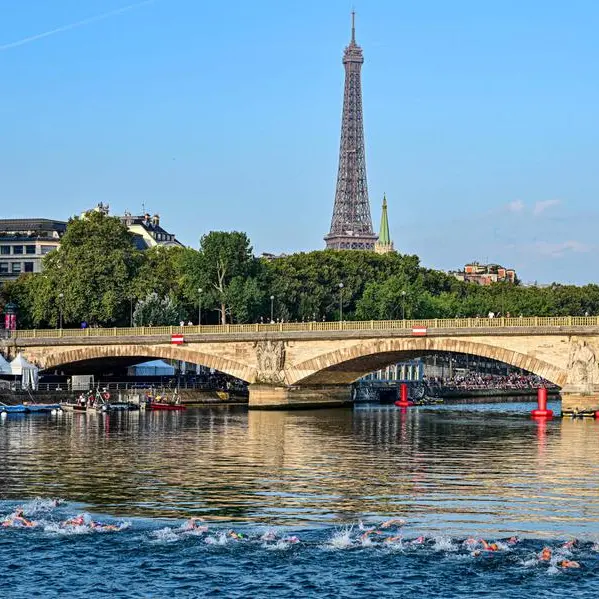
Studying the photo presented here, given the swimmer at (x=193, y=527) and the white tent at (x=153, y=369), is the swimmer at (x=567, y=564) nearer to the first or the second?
the swimmer at (x=193, y=527)

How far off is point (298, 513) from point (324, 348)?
61932 mm

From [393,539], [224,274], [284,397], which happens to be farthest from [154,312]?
[393,539]

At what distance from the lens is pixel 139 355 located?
119188 millimetres

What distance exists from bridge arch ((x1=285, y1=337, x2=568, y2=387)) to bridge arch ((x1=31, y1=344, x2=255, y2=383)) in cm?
524

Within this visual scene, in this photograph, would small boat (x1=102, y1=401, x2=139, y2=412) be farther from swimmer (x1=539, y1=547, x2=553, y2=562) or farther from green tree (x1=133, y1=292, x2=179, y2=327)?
swimmer (x1=539, y1=547, x2=553, y2=562)

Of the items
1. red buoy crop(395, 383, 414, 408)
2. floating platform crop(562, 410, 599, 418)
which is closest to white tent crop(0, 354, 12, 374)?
red buoy crop(395, 383, 414, 408)

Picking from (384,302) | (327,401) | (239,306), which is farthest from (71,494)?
(384,302)

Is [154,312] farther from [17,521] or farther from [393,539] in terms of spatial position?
[393,539]

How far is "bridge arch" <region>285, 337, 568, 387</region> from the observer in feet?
331

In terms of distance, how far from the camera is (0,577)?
38688 mm

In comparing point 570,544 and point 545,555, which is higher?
point 570,544

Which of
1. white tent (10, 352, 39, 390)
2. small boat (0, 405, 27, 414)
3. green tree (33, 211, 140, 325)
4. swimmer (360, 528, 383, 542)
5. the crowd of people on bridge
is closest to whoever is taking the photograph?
swimmer (360, 528, 383, 542)

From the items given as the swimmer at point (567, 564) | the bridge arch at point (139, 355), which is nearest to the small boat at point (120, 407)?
the bridge arch at point (139, 355)

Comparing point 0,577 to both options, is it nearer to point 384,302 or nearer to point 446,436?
point 446,436
